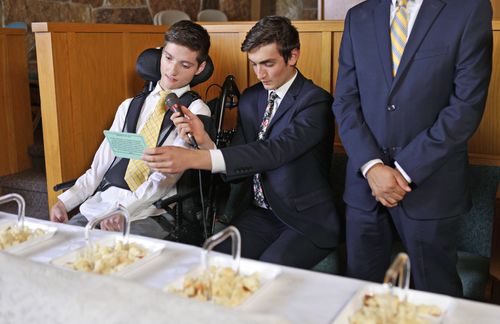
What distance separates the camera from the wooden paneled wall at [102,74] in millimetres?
2725

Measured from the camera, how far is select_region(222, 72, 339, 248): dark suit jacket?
2.30 metres

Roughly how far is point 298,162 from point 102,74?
3.82ft

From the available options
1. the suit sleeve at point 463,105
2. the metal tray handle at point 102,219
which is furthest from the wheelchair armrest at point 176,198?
the suit sleeve at point 463,105

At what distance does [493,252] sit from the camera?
8.01 feet

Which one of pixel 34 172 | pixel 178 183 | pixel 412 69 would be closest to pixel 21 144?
pixel 34 172

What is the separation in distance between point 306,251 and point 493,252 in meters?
0.74

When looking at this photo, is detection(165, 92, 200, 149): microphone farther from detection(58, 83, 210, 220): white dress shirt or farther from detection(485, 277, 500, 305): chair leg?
detection(485, 277, 500, 305): chair leg

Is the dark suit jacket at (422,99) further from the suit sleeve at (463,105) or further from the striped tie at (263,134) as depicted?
the striped tie at (263,134)

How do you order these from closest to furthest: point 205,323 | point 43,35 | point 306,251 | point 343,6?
point 205,323, point 306,251, point 43,35, point 343,6

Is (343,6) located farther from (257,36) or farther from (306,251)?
(306,251)

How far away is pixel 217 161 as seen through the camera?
88.5 inches

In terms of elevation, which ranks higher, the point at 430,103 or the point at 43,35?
the point at 43,35

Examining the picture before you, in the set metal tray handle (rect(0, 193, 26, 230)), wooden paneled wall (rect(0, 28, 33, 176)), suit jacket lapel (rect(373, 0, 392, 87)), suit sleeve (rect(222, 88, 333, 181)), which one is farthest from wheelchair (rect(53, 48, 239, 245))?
wooden paneled wall (rect(0, 28, 33, 176))

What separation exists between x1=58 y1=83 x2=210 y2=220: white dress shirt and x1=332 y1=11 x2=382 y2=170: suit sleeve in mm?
635
